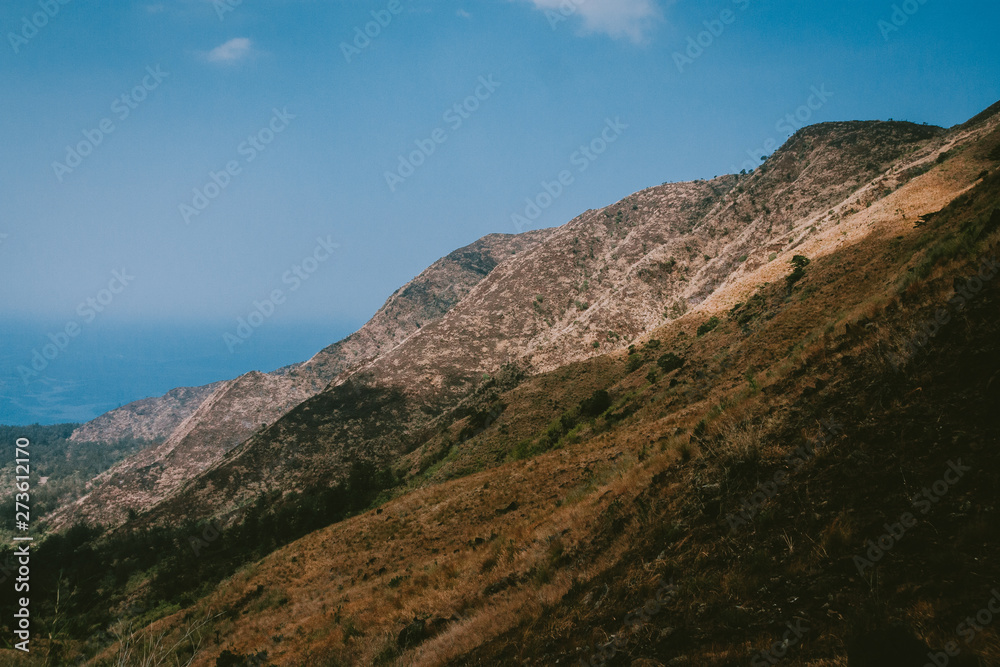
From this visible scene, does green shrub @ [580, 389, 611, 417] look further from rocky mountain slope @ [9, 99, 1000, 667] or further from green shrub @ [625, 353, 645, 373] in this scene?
green shrub @ [625, 353, 645, 373]

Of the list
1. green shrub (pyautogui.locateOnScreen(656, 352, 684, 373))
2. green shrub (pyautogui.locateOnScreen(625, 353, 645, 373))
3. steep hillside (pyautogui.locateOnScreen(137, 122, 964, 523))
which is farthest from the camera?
steep hillside (pyautogui.locateOnScreen(137, 122, 964, 523))

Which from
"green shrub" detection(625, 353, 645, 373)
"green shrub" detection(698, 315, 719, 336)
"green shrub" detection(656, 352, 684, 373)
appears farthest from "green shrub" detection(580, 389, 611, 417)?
"green shrub" detection(698, 315, 719, 336)

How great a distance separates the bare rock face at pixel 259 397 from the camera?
73.6m

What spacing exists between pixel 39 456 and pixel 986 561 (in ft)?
911

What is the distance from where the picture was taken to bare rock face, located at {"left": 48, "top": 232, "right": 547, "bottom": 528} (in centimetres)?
7362

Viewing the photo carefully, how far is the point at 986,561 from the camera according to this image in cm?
383

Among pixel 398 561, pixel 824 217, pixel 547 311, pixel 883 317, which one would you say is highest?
pixel 547 311

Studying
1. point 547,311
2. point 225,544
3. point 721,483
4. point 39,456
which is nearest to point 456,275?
point 547,311

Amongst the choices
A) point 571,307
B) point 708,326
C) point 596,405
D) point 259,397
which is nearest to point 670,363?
point 596,405

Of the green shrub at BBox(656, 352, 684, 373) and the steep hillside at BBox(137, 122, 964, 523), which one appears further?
the steep hillside at BBox(137, 122, 964, 523)

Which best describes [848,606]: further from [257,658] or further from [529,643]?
[257,658]

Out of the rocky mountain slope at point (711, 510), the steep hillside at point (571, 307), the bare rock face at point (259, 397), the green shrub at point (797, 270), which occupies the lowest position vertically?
the rocky mountain slope at point (711, 510)

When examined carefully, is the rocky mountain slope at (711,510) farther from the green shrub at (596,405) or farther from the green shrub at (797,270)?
the green shrub at (797,270)

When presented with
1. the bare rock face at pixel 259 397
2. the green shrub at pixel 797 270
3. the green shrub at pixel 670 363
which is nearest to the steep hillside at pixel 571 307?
the green shrub at pixel 797 270
